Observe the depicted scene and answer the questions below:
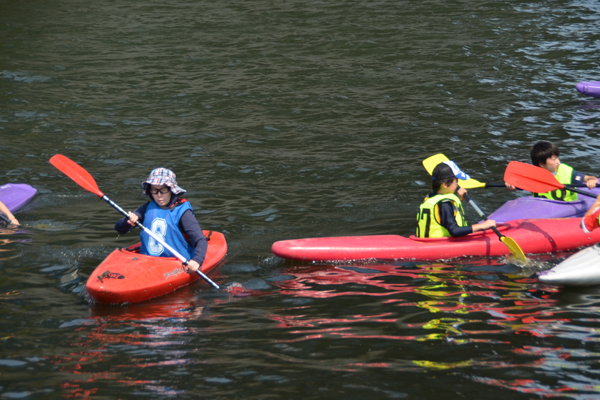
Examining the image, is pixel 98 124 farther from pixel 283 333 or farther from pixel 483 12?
pixel 483 12

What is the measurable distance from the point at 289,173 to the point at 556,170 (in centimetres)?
371

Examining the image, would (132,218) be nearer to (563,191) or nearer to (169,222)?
(169,222)

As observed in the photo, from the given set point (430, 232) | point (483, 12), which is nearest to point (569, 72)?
point (483, 12)

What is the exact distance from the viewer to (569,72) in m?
13.4

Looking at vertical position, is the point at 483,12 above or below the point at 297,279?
above

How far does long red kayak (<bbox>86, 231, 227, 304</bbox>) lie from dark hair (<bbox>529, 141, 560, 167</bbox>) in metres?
3.69

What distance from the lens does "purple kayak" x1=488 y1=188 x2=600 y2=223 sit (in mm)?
6676

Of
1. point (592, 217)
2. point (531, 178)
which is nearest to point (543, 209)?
point (531, 178)

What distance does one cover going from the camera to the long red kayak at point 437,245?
592 cm

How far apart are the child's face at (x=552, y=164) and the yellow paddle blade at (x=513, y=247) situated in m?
1.28

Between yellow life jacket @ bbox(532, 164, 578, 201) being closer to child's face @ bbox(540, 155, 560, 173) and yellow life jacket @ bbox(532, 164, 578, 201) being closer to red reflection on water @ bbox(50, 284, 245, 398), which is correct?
child's face @ bbox(540, 155, 560, 173)

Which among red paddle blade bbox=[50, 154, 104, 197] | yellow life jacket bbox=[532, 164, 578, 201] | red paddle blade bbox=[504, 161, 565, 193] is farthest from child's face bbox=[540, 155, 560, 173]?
red paddle blade bbox=[50, 154, 104, 197]

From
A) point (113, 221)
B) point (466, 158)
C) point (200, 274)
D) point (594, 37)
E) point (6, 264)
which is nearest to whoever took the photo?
point (200, 274)

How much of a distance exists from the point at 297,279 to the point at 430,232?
148cm
